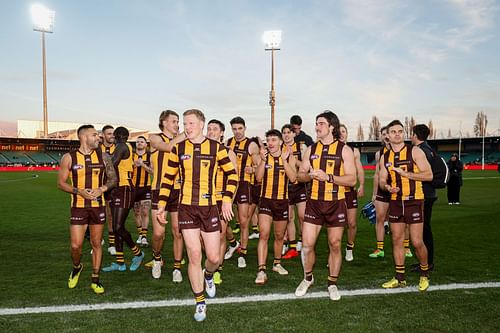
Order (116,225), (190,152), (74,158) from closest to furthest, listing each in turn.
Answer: (190,152) → (74,158) → (116,225)

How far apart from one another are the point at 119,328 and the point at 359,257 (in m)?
4.61

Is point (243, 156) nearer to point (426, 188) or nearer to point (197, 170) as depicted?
point (197, 170)

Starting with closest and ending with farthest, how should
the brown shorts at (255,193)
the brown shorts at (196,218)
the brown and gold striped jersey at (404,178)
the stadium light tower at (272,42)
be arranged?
the brown shorts at (196,218) → the brown and gold striped jersey at (404,178) → the brown shorts at (255,193) → the stadium light tower at (272,42)

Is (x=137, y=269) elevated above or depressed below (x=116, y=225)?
below

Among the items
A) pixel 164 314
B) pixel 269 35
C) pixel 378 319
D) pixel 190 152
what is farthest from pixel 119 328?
pixel 269 35

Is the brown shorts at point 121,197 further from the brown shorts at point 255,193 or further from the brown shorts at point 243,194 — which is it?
the brown shorts at point 255,193

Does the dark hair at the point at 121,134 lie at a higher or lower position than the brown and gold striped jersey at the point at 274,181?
higher

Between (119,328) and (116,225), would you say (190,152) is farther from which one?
(116,225)

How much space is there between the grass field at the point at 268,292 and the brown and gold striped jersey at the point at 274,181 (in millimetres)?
1238

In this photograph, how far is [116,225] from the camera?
6.50m

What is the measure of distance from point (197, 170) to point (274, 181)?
1831 millimetres

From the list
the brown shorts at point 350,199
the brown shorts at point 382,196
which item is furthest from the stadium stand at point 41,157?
the brown shorts at point 382,196

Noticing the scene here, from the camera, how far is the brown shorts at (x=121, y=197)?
6714mm

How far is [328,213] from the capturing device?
5.03 metres
